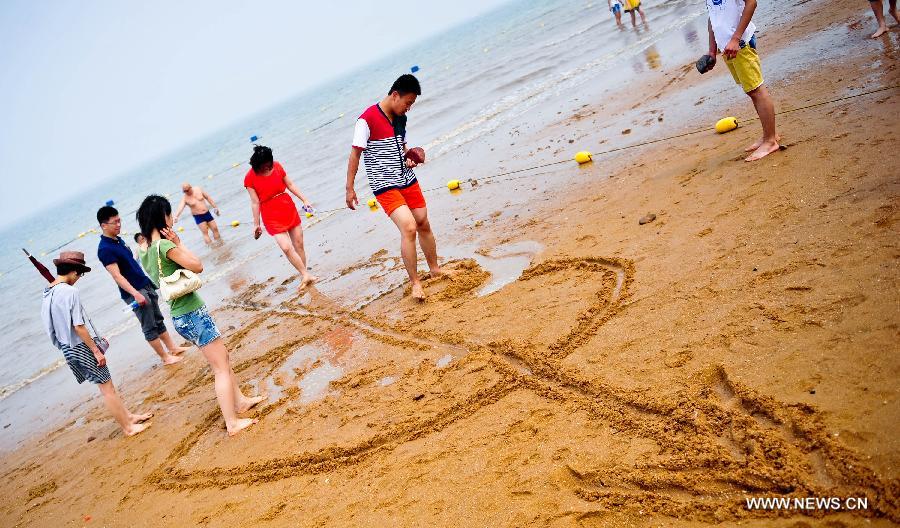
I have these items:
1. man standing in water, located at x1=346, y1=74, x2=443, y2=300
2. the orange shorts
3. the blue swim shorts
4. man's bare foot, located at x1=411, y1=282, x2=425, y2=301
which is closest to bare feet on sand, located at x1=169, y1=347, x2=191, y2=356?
man standing in water, located at x1=346, y1=74, x2=443, y2=300

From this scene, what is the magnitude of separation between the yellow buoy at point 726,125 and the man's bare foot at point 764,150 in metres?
1.15

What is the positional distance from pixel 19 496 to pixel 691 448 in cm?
631

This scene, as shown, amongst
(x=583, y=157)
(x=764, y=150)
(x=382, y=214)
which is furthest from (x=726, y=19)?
(x=382, y=214)

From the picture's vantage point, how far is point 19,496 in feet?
18.2

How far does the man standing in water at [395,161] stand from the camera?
17.6 ft

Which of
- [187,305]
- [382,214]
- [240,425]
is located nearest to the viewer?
[187,305]

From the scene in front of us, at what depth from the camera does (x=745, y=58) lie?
222 inches

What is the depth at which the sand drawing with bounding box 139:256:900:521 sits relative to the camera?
244 cm

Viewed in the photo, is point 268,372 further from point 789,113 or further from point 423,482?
point 789,113

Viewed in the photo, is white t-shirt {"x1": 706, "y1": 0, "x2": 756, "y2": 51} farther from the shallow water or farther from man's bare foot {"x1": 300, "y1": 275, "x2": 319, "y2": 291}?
man's bare foot {"x1": 300, "y1": 275, "x2": 319, "y2": 291}

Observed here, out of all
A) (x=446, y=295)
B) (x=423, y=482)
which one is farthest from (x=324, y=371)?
(x=423, y=482)

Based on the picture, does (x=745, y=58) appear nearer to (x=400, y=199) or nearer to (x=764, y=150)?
(x=764, y=150)

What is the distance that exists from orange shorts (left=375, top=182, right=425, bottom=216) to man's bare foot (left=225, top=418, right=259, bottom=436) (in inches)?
90.5

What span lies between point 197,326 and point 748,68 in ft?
18.9
